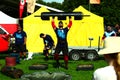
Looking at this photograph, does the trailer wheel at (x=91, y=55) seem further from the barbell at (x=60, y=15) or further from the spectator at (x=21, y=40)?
the spectator at (x=21, y=40)

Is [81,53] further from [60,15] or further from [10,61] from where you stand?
[10,61]

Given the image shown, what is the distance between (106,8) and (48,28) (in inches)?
1888

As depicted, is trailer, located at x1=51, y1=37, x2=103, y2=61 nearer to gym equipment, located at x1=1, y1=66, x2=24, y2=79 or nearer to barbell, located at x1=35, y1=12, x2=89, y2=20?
barbell, located at x1=35, y1=12, x2=89, y2=20

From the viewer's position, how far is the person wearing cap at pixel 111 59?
4.12 meters

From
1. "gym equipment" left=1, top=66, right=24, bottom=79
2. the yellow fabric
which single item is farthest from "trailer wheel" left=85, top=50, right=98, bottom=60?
"gym equipment" left=1, top=66, right=24, bottom=79

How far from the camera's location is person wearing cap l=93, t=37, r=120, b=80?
4.12m

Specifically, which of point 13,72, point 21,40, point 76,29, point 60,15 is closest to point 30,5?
point 76,29

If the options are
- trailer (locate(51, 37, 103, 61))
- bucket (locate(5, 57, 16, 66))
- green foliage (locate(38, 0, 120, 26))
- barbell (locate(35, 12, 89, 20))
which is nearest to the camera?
bucket (locate(5, 57, 16, 66))

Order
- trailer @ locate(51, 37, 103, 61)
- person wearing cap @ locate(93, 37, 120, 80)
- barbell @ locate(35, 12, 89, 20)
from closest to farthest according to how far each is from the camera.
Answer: person wearing cap @ locate(93, 37, 120, 80) < trailer @ locate(51, 37, 103, 61) < barbell @ locate(35, 12, 89, 20)

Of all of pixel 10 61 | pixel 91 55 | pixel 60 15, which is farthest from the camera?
pixel 60 15

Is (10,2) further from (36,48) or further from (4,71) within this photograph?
(4,71)

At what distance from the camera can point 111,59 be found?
417cm

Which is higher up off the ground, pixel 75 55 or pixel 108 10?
pixel 75 55

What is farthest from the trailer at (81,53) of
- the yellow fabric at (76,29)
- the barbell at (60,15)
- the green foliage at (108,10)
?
the green foliage at (108,10)
